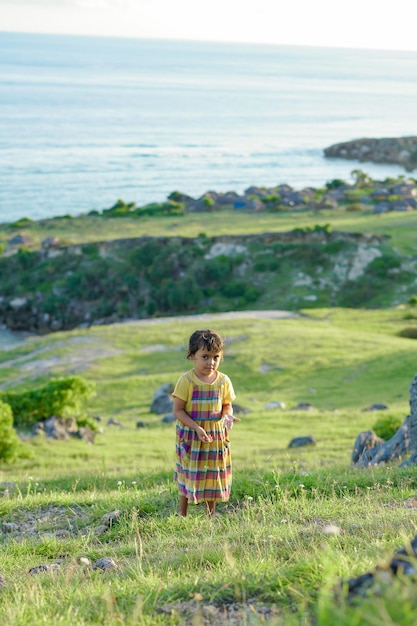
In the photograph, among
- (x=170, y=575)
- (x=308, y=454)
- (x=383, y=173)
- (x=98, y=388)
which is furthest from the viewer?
(x=383, y=173)

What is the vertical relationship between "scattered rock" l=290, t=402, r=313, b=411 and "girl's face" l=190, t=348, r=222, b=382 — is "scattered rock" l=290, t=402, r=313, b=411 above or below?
below

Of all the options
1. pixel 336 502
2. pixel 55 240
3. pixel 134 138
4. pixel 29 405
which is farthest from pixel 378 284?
pixel 134 138

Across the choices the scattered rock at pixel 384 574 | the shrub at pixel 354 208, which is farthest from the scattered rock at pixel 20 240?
the scattered rock at pixel 384 574

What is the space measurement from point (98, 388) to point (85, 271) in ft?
128

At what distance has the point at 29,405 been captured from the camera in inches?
1033

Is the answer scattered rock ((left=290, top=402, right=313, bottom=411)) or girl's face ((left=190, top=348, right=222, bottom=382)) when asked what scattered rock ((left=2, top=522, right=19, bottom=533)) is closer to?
girl's face ((left=190, top=348, right=222, bottom=382))

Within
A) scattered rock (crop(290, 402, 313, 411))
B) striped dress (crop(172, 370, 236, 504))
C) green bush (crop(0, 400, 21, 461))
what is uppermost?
striped dress (crop(172, 370, 236, 504))

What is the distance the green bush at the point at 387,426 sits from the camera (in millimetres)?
21703

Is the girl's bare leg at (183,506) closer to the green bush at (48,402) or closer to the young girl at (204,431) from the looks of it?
the young girl at (204,431)

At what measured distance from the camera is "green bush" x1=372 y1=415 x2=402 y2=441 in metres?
21.7

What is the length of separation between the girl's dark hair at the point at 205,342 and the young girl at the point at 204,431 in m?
0.06

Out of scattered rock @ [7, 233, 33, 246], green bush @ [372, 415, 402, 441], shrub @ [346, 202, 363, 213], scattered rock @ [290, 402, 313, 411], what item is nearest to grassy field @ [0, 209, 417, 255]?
scattered rock @ [7, 233, 33, 246]

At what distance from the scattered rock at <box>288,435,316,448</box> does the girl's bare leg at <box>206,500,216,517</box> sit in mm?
14420

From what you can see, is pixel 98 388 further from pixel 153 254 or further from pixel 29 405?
pixel 153 254
